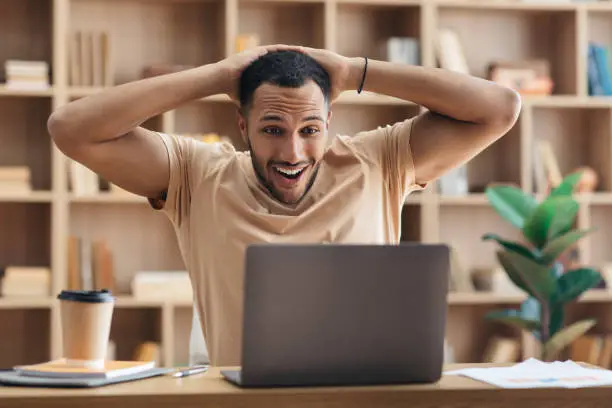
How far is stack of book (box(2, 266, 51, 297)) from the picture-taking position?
3.80m

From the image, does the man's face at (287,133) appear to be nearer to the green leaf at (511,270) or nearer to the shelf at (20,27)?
the green leaf at (511,270)

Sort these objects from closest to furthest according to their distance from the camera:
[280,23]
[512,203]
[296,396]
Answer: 1. [296,396]
2. [512,203]
3. [280,23]

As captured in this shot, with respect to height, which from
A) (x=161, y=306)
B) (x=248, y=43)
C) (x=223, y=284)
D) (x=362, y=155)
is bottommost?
(x=161, y=306)

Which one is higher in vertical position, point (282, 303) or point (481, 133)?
point (481, 133)

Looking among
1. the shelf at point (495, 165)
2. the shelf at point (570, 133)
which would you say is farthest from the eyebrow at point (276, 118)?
the shelf at point (570, 133)

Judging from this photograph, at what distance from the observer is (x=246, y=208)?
2.04 m

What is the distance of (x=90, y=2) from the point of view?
4.13 metres

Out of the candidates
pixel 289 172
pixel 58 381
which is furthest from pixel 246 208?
pixel 58 381

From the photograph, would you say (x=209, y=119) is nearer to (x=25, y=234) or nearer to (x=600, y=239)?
(x=25, y=234)

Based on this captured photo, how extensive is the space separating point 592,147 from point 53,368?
3.57m

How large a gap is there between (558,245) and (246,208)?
2058mm

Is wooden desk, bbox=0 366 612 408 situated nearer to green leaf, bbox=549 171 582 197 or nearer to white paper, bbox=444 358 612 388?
white paper, bbox=444 358 612 388

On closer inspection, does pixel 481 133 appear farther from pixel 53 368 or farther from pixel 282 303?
pixel 53 368

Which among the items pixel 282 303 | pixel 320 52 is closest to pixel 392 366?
pixel 282 303
